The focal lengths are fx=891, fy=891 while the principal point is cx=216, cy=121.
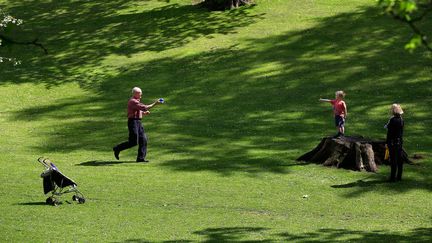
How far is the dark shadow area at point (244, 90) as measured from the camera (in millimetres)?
30938

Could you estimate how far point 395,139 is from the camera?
24.6 meters

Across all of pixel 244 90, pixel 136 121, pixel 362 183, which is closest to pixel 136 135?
pixel 136 121

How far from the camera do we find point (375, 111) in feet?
116

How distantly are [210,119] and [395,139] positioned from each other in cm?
1210

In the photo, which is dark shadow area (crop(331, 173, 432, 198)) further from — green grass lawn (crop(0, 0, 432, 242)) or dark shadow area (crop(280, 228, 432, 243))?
dark shadow area (crop(280, 228, 432, 243))

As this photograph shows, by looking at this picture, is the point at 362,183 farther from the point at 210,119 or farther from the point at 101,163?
the point at 210,119

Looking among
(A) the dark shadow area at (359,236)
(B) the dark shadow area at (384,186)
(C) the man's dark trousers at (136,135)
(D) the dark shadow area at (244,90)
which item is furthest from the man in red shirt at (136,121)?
(A) the dark shadow area at (359,236)

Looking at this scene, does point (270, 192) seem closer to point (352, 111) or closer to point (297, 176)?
point (297, 176)

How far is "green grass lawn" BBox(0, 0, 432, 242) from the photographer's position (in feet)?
66.9

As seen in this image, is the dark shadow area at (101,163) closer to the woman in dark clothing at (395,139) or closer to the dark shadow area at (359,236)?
the woman in dark clothing at (395,139)

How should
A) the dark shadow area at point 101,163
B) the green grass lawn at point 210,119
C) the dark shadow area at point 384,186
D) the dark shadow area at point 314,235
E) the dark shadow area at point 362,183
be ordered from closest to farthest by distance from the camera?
the dark shadow area at point 314,235
the green grass lawn at point 210,119
the dark shadow area at point 384,186
the dark shadow area at point 362,183
the dark shadow area at point 101,163

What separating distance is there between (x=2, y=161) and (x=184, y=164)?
5.79 m

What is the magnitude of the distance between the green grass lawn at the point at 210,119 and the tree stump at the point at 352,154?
43 centimetres

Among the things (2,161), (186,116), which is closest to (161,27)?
(186,116)
